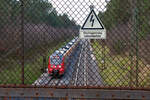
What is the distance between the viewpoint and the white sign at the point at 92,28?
2094 mm

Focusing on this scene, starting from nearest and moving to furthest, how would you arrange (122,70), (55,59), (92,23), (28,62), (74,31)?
(92,23) < (74,31) < (28,62) < (122,70) < (55,59)

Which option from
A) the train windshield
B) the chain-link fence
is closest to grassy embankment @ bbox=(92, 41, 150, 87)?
the chain-link fence

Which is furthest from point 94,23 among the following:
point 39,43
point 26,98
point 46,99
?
point 39,43

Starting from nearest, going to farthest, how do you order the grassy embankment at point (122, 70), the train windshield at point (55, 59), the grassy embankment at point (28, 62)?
the grassy embankment at point (122, 70) → the grassy embankment at point (28, 62) → the train windshield at point (55, 59)

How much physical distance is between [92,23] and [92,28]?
6 cm

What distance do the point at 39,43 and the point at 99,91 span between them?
298 cm

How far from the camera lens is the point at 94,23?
2109mm

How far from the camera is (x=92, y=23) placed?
2109 millimetres

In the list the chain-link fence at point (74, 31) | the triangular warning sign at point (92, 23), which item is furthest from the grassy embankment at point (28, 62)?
the triangular warning sign at point (92, 23)

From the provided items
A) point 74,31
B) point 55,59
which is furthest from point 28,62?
point 74,31

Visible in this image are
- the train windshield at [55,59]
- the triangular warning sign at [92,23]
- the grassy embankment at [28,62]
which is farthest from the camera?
the train windshield at [55,59]

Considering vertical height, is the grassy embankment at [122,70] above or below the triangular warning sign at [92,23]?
below

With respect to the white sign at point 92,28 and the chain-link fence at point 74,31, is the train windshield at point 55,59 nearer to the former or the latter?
the chain-link fence at point 74,31

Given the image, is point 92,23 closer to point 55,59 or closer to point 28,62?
point 28,62
